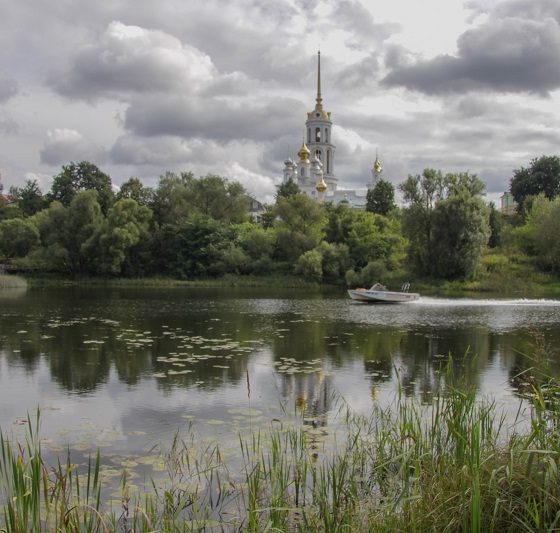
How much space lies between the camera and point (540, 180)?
82.0 meters

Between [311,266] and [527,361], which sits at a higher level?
[311,266]

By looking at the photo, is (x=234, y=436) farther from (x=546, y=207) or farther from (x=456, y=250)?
(x=546, y=207)

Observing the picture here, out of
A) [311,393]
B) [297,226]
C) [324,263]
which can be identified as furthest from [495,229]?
[311,393]

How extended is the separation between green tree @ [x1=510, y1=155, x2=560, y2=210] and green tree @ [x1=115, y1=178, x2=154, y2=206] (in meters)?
49.0

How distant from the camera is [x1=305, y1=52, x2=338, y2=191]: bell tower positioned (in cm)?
12788

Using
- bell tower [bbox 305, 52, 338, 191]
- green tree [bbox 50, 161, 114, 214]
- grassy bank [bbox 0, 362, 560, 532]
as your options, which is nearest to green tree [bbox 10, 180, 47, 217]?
→ green tree [bbox 50, 161, 114, 214]

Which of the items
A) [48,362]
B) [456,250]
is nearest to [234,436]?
[48,362]

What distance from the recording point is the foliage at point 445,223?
54219mm

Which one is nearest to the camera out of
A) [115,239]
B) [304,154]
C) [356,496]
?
[356,496]

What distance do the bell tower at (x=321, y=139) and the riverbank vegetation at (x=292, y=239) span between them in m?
53.9

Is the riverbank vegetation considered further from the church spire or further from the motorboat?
the church spire

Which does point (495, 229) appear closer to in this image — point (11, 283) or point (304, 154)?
point (11, 283)

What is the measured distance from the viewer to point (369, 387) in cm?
1373

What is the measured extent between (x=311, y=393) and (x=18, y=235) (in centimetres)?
6305
